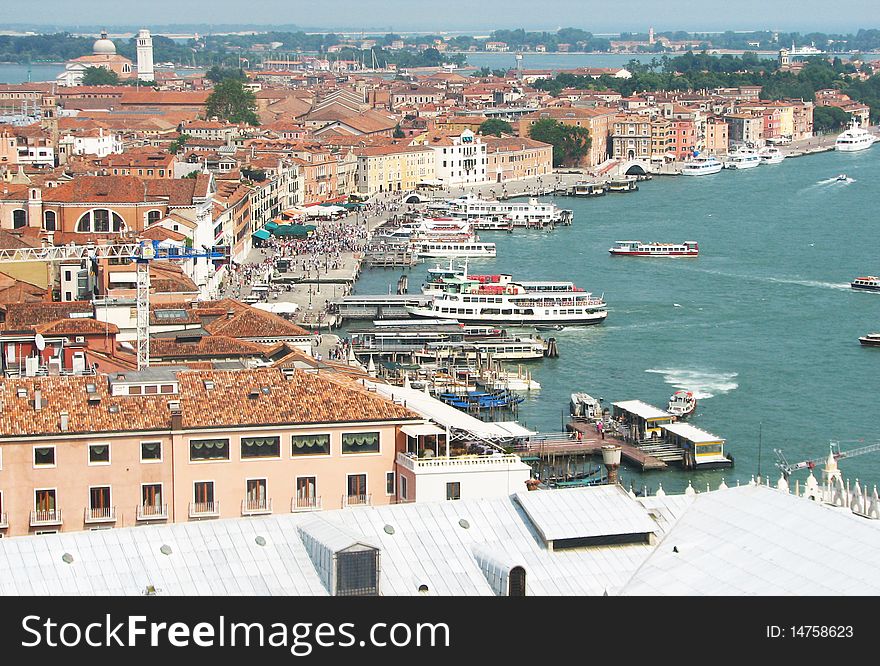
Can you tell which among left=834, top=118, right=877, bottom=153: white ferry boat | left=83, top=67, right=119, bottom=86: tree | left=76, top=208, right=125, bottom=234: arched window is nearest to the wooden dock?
left=76, top=208, right=125, bottom=234: arched window

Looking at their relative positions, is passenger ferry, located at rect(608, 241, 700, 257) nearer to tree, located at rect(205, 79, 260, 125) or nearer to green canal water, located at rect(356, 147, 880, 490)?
green canal water, located at rect(356, 147, 880, 490)

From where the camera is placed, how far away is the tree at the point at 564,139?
1572 inches

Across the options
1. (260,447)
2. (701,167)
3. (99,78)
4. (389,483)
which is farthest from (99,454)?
(99,78)

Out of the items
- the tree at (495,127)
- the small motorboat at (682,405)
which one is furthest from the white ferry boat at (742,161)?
the small motorboat at (682,405)

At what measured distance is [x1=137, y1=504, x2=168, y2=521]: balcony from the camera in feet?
25.1

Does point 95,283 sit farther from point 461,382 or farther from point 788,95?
point 788,95

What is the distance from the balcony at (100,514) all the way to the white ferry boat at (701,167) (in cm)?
3285

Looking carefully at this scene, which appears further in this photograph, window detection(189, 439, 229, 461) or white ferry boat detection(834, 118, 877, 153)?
white ferry boat detection(834, 118, 877, 153)

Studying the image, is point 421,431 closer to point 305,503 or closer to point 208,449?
point 305,503

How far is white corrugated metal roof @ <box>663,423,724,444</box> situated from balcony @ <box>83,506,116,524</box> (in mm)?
5787

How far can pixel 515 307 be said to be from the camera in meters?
19.4

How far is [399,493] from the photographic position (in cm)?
790

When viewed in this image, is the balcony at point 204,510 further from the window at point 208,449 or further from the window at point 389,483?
the window at point 389,483
